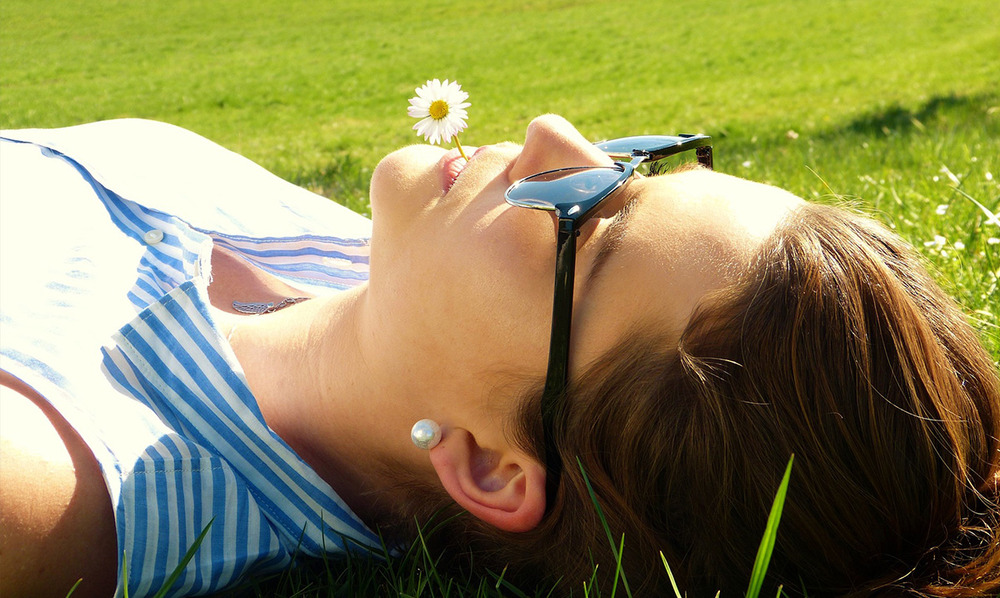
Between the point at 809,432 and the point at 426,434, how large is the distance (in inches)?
26.5

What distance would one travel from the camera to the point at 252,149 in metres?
10.0

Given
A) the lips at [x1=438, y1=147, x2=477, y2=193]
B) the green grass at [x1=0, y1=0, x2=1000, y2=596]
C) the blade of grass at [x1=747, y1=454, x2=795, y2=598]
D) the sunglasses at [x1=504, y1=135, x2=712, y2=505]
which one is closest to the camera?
the blade of grass at [x1=747, y1=454, x2=795, y2=598]

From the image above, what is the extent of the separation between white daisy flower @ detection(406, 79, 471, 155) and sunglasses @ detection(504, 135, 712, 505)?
12.7 inches

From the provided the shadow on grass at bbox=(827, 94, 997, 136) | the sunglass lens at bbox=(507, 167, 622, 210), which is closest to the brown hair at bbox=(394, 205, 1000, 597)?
the sunglass lens at bbox=(507, 167, 622, 210)

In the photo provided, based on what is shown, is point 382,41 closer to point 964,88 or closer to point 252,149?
point 252,149

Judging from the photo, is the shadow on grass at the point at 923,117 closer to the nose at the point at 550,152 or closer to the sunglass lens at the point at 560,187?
the nose at the point at 550,152

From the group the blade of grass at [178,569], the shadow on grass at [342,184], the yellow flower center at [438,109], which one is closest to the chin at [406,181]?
the yellow flower center at [438,109]

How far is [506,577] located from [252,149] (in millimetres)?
9182

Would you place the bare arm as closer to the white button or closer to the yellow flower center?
the white button

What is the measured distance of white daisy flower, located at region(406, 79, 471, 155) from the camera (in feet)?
6.08

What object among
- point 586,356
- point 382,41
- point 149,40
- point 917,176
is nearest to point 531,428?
point 586,356

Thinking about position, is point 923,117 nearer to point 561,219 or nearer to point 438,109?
point 438,109

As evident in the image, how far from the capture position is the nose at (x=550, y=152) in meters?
1.69

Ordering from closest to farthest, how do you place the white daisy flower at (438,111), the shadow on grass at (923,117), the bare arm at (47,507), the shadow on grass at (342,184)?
the bare arm at (47,507) < the white daisy flower at (438,111) < the shadow on grass at (342,184) < the shadow on grass at (923,117)
